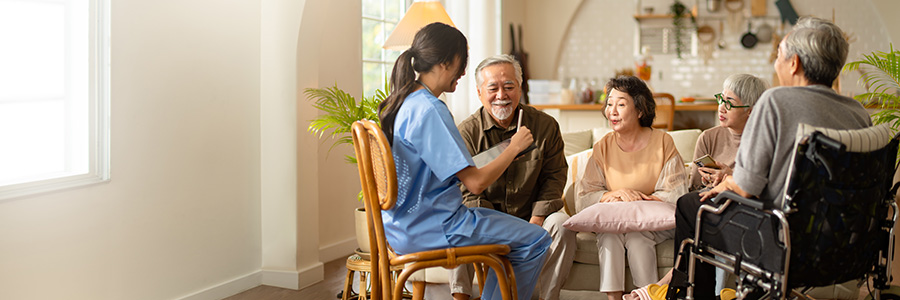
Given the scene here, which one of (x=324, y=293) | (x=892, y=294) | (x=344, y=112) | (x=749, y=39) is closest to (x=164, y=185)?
(x=344, y=112)

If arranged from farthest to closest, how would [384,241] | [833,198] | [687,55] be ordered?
1. [687,55]
2. [384,241]
3. [833,198]

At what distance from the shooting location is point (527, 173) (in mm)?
3047

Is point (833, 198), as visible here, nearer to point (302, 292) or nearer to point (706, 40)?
point (302, 292)

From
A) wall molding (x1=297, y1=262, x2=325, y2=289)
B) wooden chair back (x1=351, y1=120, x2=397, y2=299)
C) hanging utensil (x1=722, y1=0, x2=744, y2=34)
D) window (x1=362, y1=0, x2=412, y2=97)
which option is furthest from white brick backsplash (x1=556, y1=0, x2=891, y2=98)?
wooden chair back (x1=351, y1=120, x2=397, y2=299)

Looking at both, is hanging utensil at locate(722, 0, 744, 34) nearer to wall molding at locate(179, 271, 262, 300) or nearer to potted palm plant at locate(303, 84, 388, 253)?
potted palm plant at locate(303, 84, 388, 253)

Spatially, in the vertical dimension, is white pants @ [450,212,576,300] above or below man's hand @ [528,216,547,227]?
below

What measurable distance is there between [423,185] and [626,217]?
1.04m

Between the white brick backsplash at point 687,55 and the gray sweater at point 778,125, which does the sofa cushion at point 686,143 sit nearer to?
the gray sweater at point 778,125

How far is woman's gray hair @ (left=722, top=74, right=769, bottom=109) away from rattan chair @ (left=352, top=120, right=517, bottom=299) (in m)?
1.26

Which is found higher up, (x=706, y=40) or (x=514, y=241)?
(x=706, y=40)

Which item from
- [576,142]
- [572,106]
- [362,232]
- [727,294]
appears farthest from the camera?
[572,106]

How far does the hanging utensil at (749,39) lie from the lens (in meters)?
7.90

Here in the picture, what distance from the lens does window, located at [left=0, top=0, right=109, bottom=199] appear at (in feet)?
8.34

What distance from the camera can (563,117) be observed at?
6.90 meters
